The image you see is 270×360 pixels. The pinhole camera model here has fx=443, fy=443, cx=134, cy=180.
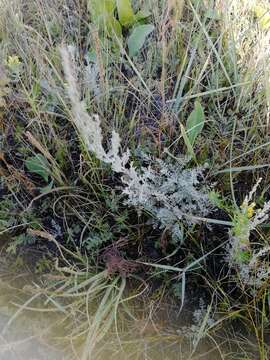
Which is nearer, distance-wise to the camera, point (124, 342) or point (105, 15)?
point (124, 342)

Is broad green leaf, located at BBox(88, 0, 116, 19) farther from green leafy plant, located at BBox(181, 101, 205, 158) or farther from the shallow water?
the shallow water

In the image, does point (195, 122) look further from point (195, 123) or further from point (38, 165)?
point (38, 165)

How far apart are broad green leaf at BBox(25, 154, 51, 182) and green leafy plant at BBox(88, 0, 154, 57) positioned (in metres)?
0.46

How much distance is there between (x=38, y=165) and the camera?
1210 mm

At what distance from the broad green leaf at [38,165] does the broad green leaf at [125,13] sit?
23.3 inches

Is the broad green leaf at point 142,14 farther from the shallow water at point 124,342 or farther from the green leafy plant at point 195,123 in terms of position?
the shallow water at point 124,342

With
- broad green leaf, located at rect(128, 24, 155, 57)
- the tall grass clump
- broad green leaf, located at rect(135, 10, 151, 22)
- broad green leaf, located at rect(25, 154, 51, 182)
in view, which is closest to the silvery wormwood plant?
the tall grass clump

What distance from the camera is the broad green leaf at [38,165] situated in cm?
121

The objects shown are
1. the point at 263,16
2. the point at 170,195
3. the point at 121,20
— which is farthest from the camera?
the point at 121,20

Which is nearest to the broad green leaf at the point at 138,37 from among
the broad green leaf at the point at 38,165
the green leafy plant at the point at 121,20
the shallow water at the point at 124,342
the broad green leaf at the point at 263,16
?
the green leafy plant at the point at 121,20

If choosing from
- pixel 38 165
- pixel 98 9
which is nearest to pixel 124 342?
pixel 38 165

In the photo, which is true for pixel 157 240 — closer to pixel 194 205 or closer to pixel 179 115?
pixel 194 205

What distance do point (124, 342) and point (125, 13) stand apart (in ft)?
3.41

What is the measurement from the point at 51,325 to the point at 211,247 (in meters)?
0.45
